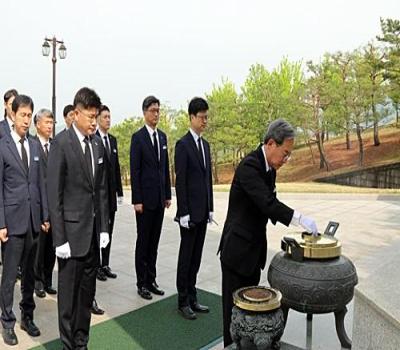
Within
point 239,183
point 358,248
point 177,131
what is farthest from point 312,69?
point 239,183

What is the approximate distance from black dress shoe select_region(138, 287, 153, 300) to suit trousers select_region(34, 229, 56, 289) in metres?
0.91

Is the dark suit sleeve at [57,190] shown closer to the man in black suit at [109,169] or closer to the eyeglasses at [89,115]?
the eyeglasses at [89,115]

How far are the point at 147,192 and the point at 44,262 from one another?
1.25 meters

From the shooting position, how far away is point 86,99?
103 inches

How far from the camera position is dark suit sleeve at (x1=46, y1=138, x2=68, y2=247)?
262 centimetres

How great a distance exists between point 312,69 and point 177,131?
A: 29.4 feet

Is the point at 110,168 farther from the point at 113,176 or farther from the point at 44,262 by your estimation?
the point at 44,262

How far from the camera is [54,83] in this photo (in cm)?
1435

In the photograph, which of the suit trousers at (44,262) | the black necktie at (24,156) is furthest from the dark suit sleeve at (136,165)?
the black necktie at (24,156)

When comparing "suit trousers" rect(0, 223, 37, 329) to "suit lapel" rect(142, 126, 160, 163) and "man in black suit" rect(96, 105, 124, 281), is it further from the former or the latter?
"suit lapel" rect(142, 126, 160, 163)

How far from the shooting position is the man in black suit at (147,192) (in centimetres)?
402

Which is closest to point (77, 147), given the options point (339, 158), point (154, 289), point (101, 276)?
point (154, 289)

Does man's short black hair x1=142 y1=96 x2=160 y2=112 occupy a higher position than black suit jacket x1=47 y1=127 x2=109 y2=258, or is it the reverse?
man's short black hair x1=142 y1=96 x2=160 y2=112

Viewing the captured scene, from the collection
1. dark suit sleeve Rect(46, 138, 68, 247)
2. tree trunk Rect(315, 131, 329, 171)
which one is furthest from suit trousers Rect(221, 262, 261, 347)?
tree trunk Rect(315, 131, 329, 171)
